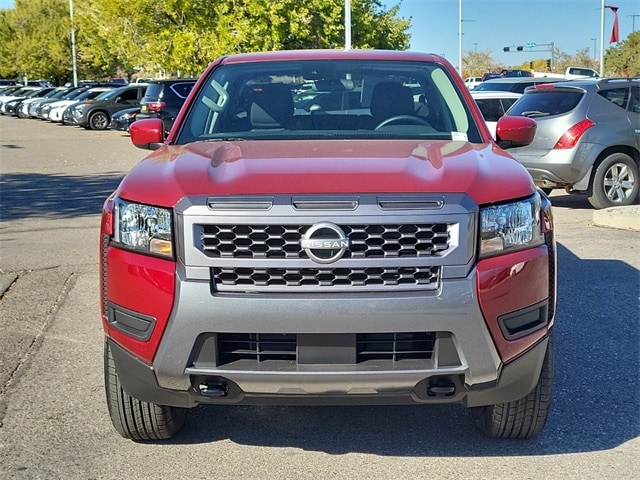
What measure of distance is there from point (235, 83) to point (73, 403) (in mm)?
2009

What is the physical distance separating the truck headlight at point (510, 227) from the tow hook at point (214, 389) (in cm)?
114

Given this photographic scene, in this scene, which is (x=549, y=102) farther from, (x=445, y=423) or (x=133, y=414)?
(x=133, y=414)

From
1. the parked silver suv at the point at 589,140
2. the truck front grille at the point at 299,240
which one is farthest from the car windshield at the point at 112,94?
the truck front grille at the point at 299,240

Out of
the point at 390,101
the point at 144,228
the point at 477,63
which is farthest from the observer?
the point at 477,63

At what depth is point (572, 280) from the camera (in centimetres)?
752

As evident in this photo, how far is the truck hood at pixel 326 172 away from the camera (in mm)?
3512

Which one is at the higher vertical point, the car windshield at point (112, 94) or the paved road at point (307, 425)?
the paved road at point (307, 425)

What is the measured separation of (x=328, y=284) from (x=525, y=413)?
3.98ft

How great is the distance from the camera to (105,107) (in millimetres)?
33906

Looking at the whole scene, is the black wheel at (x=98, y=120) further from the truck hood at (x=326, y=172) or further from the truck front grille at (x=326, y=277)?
the truck front grille at (x=326, y=277)

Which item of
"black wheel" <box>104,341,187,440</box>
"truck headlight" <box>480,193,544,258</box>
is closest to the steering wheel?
"truck headlight" <box>480,193,544,258</box>

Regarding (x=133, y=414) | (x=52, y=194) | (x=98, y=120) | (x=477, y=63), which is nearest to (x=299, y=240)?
(x=133, y=414)

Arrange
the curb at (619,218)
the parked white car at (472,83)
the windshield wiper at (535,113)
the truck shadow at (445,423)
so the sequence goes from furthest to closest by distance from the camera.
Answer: the parked white car at (472,83) → the windshield wiper at (535,113) → the curb at (619,218) → the truck shadow at (445,423)

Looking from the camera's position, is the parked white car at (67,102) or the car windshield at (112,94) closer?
the car windshield at (112,94)
